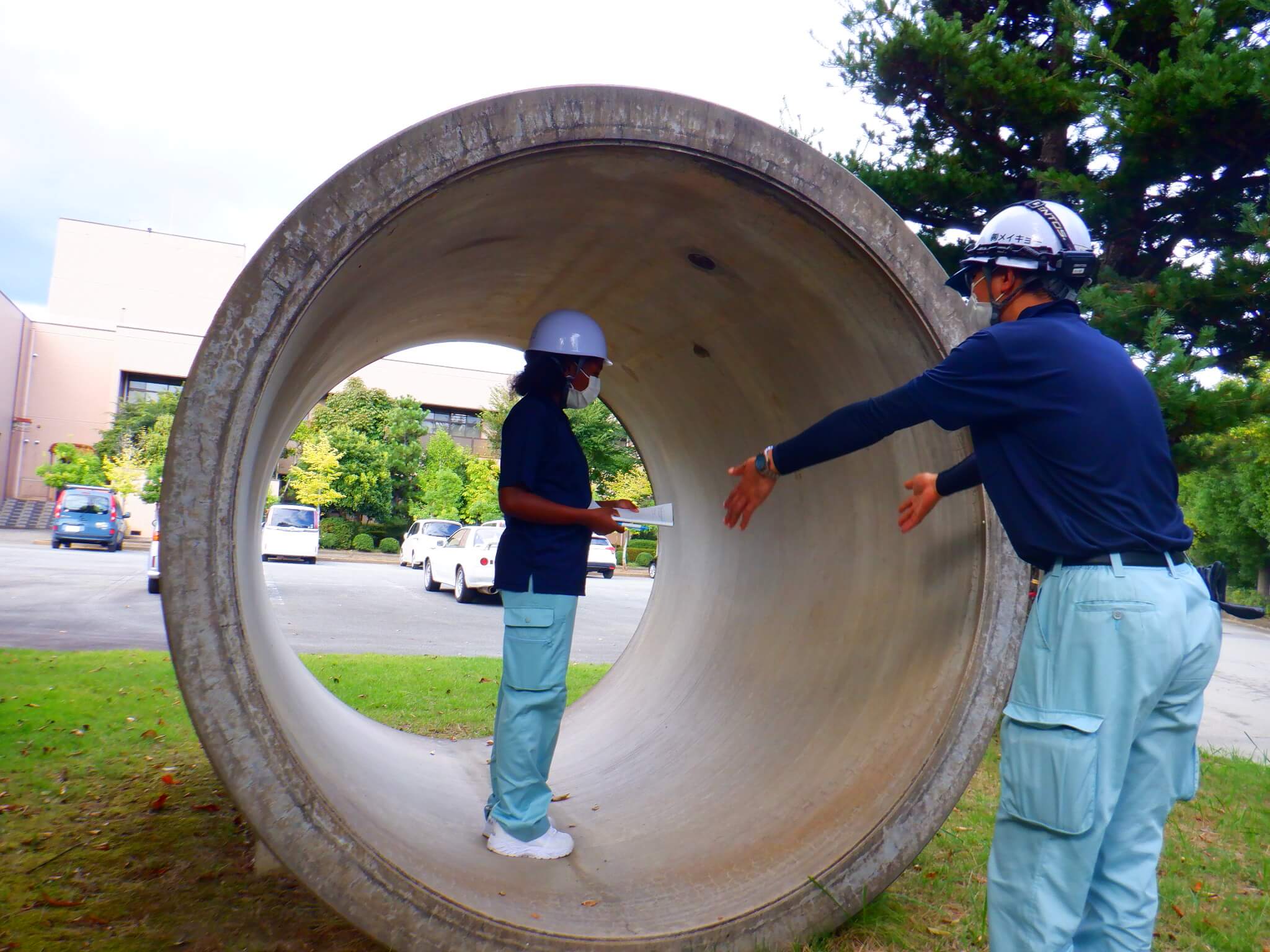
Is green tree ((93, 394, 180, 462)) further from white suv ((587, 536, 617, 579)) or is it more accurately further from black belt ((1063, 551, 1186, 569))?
black belt ((1063, 551, 1186, 569))

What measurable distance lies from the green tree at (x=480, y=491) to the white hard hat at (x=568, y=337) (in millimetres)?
32481

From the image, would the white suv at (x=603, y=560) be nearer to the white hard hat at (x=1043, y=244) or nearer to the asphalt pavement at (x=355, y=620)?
the asphalt pavement at (x=355, y=620)

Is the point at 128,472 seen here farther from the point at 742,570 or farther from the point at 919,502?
the point at 919,502

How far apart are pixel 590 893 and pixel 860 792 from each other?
3.20 ft

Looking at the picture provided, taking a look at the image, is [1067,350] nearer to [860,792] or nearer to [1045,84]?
[860,792]

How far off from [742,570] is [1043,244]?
10.3ft

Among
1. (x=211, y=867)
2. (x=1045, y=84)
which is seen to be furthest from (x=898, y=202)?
(x=211, y=867)

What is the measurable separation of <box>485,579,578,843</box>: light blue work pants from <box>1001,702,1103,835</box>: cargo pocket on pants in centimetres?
154

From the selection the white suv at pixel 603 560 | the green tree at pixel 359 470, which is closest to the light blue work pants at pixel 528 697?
the white suv at pixel 603 560

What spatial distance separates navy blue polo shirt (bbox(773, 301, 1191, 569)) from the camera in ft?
7.99

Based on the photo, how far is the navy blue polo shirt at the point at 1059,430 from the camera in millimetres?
2436

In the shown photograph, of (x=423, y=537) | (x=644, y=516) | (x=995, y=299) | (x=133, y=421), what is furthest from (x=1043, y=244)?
(x=133, y=421)

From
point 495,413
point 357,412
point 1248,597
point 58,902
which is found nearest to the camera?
point 58,902

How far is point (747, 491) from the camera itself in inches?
125
